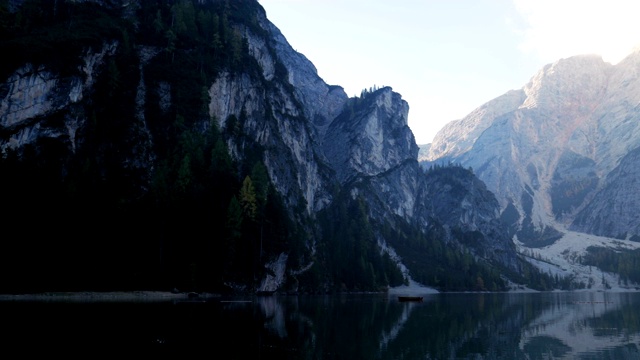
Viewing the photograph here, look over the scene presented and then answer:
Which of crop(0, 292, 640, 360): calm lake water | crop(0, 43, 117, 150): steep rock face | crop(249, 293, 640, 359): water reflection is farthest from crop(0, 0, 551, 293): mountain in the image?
crop(249, 293, 640, 359): water reflection

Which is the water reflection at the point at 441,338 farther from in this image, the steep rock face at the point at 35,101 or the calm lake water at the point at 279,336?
the steep rock face at the point at 35,101

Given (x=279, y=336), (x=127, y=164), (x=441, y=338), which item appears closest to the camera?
(x=279, y=336)

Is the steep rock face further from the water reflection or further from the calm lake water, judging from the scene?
the water reflection

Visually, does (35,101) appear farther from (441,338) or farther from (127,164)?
(441,338)

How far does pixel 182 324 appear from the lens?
185 feet

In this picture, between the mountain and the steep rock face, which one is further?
the steep rock face

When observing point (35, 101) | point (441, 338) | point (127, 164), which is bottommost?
point (441, 338)

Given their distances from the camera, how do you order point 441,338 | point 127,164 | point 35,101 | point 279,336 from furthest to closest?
point 127,164 → point 35,101 → point 441,338 → point 279,336

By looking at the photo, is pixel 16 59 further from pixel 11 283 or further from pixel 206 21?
pixel 206 21

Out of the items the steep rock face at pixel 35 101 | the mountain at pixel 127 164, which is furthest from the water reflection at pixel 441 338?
the steep rock face at pixel 35 101

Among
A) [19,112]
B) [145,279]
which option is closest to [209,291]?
[145,279]

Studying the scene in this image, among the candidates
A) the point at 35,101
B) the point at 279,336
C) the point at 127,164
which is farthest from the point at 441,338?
the point at 35,101

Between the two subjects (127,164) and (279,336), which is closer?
(279,336)

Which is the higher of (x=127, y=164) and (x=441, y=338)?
(x=127, y=164)
